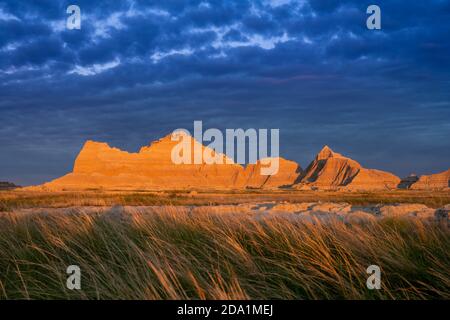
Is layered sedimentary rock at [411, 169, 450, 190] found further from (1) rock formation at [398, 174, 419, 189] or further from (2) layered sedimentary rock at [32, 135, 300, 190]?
(2) layered sedimentary rock at [32, 135, 300, 190]

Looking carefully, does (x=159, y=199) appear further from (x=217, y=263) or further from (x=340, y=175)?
(x=340, y=175)

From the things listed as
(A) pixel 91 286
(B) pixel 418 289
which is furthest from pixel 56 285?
(B) pixel 418 289

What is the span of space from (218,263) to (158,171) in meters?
151

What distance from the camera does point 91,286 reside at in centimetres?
358

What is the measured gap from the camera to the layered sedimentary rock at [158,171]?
138 metres

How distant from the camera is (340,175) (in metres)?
156

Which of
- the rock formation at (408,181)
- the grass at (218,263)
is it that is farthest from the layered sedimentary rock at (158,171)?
the grass at (218,263)

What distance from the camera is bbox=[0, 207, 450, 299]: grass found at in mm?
3494

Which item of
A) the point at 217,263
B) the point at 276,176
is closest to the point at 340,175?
the point at 276,176

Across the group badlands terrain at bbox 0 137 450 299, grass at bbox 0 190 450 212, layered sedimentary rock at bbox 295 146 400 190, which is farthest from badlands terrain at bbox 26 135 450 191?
badlands terrain at bbox 0 137 450 299

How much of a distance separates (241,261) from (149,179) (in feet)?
475
